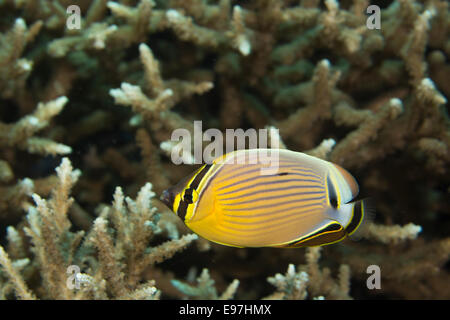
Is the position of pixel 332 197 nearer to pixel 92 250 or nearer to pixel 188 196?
pixel 188 196

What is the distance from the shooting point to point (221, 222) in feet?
3.96

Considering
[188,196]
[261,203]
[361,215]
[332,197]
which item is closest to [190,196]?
[188,196]

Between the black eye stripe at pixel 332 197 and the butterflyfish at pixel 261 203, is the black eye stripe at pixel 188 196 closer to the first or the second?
the butterflyfish at pixel 261 203

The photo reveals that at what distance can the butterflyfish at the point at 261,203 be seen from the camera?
1.21 metres

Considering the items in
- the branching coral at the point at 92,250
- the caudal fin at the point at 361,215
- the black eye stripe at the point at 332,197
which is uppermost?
the black eye stripe at the point at 332,197

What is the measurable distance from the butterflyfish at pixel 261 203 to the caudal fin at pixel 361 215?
19 mm

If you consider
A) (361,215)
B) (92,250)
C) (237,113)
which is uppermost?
(237,113)

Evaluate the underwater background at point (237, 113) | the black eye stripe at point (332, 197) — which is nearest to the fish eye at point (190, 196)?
the black eye stripe at point (332, 197)

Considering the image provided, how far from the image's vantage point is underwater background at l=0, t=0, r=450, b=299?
2.27 meters

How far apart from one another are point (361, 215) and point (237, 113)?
5.17 ft

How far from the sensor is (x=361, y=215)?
1291 mm

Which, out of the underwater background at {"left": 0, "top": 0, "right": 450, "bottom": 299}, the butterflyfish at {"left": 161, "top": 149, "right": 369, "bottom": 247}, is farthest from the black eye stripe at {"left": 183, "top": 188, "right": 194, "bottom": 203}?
the underwater background at {"left": 0, "top": 0, "right": 450, "bottom": 299}
